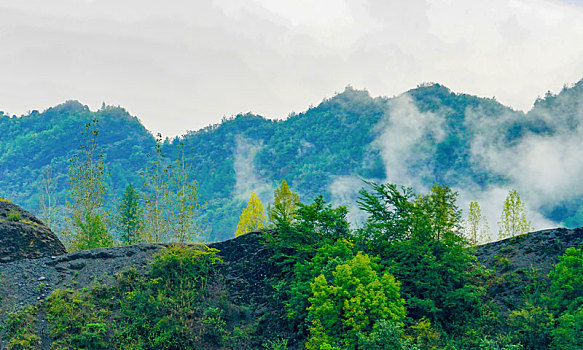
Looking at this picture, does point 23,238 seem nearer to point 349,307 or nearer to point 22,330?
point 22,330

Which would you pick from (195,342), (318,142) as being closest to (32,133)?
(318,142)

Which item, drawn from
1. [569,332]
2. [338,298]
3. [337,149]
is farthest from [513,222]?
[337,149]

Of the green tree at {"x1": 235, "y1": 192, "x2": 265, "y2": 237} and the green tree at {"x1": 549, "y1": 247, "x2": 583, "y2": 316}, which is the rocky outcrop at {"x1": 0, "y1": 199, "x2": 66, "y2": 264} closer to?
the green tree at {"x1": 235, "y1": 192, "x2": 265, "y2": 237}

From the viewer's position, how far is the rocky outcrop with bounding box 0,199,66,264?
93.4ft

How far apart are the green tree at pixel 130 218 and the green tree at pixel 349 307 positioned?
60.5 feet

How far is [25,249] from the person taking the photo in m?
28.9

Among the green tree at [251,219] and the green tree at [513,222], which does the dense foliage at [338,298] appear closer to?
the green tree at [513,222]

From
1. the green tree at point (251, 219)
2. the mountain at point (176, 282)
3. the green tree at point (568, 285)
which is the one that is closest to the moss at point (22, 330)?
the mountain at point (176, 282)

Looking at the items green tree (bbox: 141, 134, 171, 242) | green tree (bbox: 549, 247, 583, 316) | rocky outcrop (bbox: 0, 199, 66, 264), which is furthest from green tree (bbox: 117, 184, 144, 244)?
green tree (bbox: 549, 247, 583, 316)

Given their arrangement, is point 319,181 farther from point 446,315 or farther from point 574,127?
point 446,315

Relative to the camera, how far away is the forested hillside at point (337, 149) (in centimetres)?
9019

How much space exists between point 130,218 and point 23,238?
894cm

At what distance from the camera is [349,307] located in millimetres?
21531

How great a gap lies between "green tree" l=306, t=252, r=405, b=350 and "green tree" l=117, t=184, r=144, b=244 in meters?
18.5
